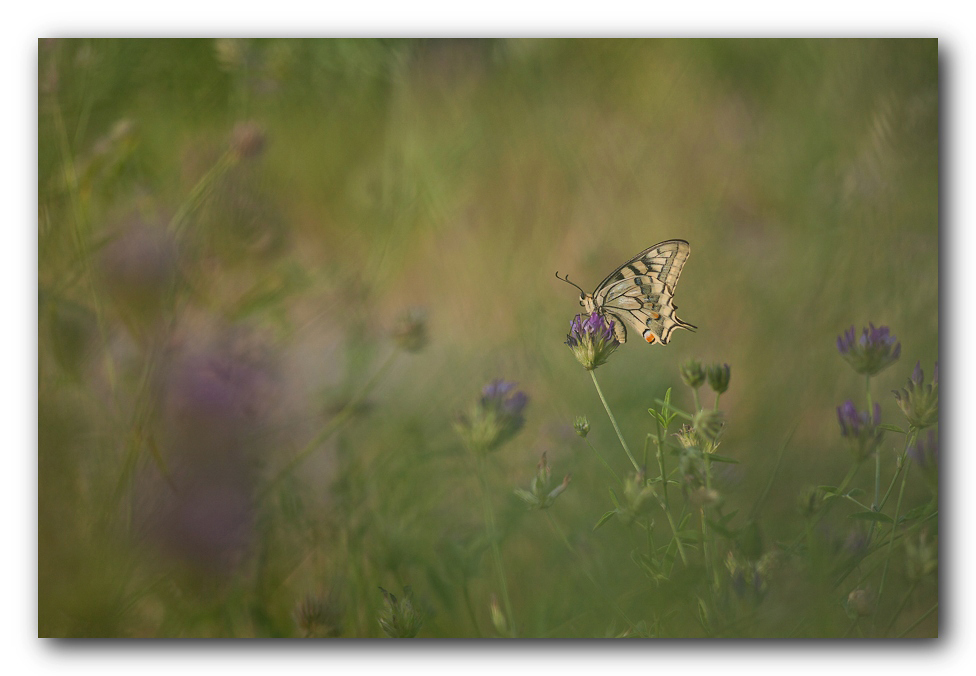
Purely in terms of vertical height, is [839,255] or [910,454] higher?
[839,255]

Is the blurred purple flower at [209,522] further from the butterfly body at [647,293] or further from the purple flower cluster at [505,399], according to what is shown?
the butterfly body at [647,293]

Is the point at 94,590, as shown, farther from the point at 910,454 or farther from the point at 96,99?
the point at 910,454

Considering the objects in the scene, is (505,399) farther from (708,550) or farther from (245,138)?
(245,138)

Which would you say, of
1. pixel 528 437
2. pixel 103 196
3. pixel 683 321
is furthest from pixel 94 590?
pixel 683 321

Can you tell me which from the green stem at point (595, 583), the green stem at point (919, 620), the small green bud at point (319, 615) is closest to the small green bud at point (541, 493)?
the green stem at point (595, 583)

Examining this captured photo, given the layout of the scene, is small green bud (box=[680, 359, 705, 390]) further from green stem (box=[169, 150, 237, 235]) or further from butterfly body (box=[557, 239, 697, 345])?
green stem (box=[169, 150, 237, 235])

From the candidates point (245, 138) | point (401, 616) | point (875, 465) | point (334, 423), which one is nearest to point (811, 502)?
point (875, 465)

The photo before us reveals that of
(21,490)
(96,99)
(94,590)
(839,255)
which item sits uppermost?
(96,99)
